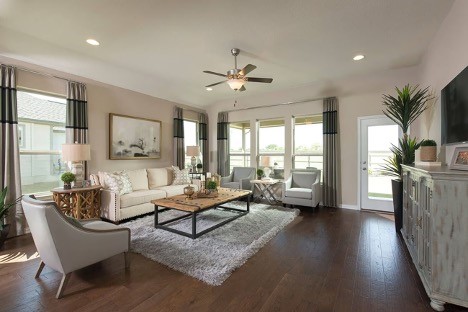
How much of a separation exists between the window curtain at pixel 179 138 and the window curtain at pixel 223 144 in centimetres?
117

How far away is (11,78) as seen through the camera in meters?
3.26

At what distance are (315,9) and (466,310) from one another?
3.19m

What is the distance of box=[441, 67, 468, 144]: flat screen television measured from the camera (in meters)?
2.05

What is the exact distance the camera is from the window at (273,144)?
6012 mm

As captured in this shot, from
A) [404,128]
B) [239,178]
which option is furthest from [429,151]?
[239,178]

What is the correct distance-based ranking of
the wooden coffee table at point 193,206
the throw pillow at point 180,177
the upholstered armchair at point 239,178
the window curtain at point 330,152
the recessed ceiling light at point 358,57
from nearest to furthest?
the wooden coffee table at point 193,206, the recessed ceiling light at point 358,57, the window curtain at point 330,152, the throw pillow at point 180,177, the upholstered armchair at point 239,178

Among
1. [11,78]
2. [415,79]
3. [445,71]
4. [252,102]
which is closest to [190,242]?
[11,78]

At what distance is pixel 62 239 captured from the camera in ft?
6.33

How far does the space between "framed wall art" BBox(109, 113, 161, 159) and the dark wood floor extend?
231 centimetres

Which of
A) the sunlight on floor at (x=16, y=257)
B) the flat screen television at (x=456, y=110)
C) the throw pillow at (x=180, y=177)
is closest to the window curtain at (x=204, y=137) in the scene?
the throw pillow at (x=180, y=177)

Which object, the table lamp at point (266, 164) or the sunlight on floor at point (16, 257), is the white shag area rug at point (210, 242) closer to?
the sunlight on floor at point (16, 257)

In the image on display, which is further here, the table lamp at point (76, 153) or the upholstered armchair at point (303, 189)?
the upholstered armchair at point (303, 189)

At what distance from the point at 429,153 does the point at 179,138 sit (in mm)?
5149

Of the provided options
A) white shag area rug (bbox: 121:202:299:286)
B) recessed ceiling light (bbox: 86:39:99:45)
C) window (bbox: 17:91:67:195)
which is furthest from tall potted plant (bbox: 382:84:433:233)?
window (bbox: 17:91:67:195)
